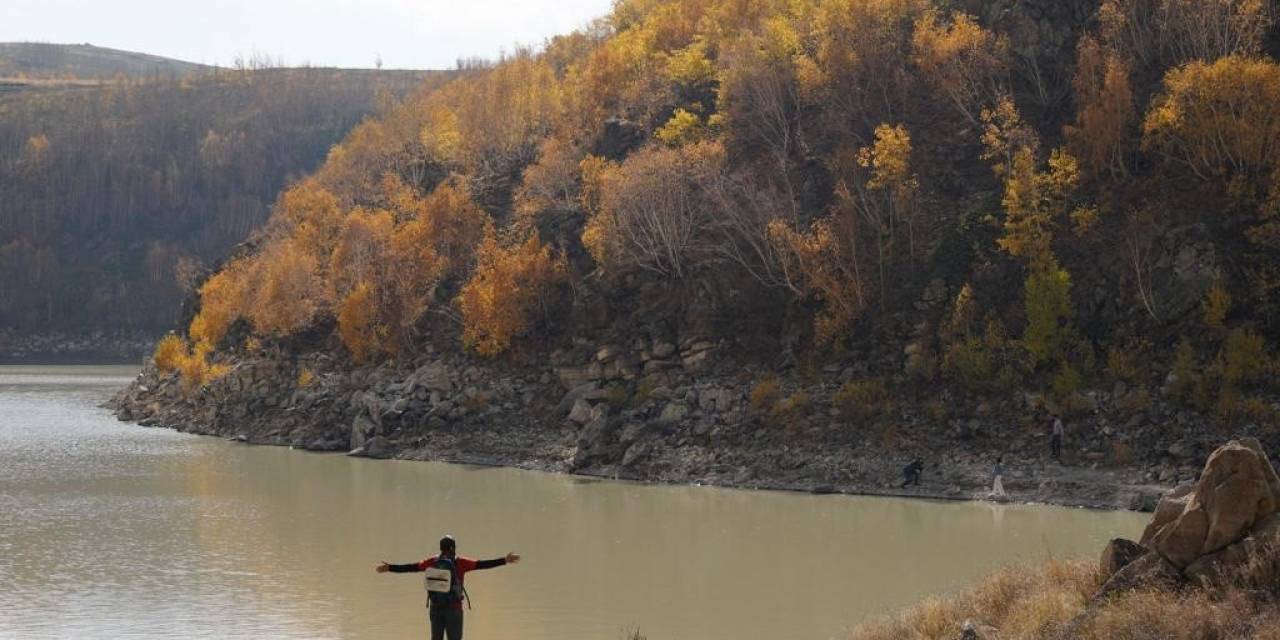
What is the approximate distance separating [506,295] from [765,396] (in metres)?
15.8

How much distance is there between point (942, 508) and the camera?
40219 mm

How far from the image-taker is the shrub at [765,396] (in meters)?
48.2

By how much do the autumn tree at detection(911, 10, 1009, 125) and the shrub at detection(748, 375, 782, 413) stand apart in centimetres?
1545

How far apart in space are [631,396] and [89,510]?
19.9 m

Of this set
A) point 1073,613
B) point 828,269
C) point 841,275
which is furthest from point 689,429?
point 1073,613

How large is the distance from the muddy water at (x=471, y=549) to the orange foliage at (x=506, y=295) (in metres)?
8.29

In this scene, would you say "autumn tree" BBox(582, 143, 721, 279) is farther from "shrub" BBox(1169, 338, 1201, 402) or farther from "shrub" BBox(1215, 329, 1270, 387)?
"shrub" BBox(1215, 329, 1270, 387)

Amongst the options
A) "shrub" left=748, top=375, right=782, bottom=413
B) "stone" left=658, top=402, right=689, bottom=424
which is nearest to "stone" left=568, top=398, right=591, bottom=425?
"stone" left=658, top=402, right=689, bottom=424

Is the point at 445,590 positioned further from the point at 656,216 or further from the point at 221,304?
the point at 221,304

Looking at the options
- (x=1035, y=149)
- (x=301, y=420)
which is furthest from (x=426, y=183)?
(x=1035, y=149)

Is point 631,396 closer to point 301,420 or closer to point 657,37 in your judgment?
point 301,420

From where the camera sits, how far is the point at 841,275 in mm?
52031

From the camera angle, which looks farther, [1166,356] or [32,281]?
[32,281]

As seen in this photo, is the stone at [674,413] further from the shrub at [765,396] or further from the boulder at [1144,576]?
the boulder at [1144,576]
